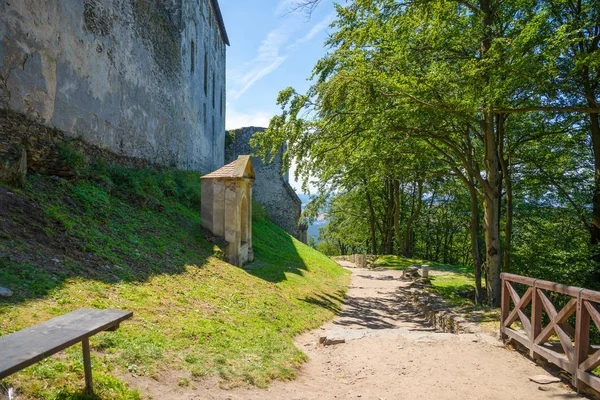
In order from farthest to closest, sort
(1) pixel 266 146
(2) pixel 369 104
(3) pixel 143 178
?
1. (3) pixel 143 178
2. (1) pixel 266 146
3. (2) pixel 369 104

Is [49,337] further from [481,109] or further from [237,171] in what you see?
[237,171]

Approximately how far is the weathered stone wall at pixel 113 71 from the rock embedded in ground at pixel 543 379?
983 centimetres

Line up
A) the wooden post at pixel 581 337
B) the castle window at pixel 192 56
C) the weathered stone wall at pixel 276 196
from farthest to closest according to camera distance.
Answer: the weathered stone wall at pixel 276 196 → the castle window at pixel 192 56 → the wooden post at pixel 581 337

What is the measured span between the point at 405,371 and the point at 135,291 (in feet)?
13.7

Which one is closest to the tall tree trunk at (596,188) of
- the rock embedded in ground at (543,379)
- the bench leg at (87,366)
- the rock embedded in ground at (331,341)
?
the rock embedded in ground at (543,379)

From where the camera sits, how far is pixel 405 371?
5.18 meters

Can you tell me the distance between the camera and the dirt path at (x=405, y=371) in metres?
4.28

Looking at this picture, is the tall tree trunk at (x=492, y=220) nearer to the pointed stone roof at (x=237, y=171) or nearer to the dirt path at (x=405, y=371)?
the dirt path at (x=405, y=371)

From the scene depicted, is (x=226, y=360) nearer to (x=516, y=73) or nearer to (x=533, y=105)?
(x=516, y=73)

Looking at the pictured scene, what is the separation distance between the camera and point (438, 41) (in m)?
8.56

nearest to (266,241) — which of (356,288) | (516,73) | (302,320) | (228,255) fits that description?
(356,288)

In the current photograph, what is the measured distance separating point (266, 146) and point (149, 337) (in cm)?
711

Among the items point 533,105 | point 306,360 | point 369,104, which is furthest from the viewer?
point 369,104

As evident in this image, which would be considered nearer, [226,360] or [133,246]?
[226,360]
